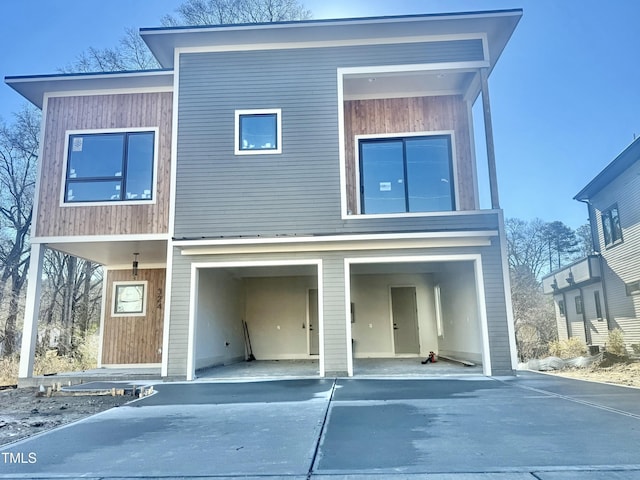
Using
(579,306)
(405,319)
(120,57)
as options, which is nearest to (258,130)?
(405,319)

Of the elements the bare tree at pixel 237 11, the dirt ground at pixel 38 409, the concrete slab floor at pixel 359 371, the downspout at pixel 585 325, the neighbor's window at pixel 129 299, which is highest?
the bare tree at pixel 237 11

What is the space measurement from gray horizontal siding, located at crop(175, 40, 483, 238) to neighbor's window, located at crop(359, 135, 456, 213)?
1117 millimetres

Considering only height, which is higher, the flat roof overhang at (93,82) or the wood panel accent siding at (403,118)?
the flat roof overhang at (93,82)

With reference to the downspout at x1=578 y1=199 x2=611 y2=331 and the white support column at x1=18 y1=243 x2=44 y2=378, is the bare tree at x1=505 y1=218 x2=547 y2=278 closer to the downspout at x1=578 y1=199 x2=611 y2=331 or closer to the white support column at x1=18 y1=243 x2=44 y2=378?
the downspout at x1=578 y1=199 x2=611 y2=331

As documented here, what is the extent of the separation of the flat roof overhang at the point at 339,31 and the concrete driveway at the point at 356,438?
653 centimetres

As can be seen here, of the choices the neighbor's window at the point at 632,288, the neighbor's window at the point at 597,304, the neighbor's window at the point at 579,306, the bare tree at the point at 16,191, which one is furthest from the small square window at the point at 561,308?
the bare tree at the point at 16,191

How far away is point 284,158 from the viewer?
8.52 metres

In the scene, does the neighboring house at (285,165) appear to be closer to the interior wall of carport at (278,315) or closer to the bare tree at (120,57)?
the interior wall of carport at (278,315)

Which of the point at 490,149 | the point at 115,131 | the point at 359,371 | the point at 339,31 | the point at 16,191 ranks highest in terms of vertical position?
the point at 339,31

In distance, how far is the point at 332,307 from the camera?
783cm

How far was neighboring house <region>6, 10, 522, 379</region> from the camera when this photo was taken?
7.95 m

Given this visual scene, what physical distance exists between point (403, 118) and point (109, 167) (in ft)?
20.4

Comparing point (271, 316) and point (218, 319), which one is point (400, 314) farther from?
point (218, 319)

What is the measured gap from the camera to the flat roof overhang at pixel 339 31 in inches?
326
